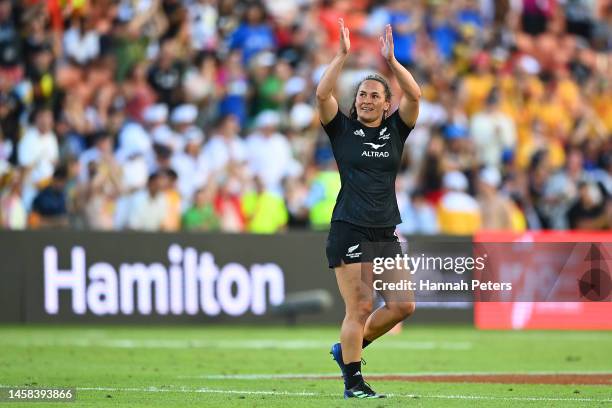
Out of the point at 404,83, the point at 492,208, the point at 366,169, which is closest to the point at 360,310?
the point at 366,169

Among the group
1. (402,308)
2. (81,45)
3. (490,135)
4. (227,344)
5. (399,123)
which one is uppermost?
(81,45)

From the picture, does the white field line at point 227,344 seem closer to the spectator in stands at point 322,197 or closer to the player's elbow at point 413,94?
the spectator in stands at point 322,197

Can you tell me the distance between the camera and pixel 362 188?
410 inches

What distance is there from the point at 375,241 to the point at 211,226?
9.85 meters

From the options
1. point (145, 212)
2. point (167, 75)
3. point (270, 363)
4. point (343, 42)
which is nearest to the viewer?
point (343, 42)

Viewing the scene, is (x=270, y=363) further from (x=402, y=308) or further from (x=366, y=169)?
(x=366, y=169)

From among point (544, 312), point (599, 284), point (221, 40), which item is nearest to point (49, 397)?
point (599, 284)

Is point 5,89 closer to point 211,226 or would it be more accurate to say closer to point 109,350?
point 211,226

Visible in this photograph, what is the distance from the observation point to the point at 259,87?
882 inches

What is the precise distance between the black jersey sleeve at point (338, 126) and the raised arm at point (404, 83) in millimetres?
447

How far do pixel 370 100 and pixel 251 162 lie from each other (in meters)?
11.1

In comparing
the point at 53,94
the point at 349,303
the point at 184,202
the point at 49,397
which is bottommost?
the point at 49,397

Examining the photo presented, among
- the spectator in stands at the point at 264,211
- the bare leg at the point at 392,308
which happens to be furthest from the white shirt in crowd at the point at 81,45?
the bare leg at the point at 392,308

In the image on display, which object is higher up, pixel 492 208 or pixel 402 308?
pixel 492 208
